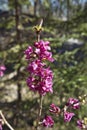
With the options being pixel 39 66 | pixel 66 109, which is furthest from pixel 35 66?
pixel 66 109

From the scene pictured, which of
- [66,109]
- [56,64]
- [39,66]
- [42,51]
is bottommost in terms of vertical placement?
[56,64]

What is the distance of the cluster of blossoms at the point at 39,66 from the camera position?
3.06 metres

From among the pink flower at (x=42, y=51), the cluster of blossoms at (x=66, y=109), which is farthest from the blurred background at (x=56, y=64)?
the pink flower at (x=42, y=51)

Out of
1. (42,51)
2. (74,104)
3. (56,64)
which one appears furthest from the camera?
(56,64)

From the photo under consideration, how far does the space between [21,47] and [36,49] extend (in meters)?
8.13

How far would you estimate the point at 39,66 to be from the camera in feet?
10.2

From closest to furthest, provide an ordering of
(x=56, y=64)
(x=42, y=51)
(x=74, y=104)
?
1. (x=42, y=51)
2. (x=74, y=104)
3. (x=56, y=64)

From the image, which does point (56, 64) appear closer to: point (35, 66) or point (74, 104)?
point (74, 104)

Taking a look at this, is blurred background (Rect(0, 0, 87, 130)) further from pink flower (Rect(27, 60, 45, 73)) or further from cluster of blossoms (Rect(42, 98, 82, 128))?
pink flower (Rect(27, 60, 45, 73))

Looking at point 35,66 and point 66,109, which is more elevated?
point 35,66

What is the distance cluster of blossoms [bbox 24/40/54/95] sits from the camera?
120 inches

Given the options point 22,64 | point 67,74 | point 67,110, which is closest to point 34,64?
point 67,110

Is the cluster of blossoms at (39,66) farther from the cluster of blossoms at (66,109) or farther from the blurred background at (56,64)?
the blurred background at (56,64)

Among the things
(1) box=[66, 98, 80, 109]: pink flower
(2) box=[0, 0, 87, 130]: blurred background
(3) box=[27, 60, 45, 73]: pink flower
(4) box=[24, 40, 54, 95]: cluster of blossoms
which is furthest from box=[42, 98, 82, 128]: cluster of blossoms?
(2) box=[0, 0, 87, 130]: blurred background
